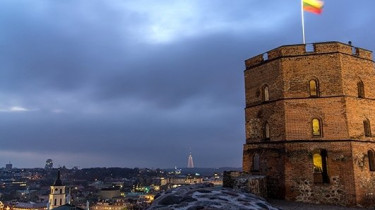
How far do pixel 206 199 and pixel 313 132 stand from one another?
13582 millimetres

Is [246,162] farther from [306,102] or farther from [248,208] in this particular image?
[248,208]

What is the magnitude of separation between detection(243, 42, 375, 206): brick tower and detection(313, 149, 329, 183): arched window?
1.9 inches

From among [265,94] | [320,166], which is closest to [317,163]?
[320,166]

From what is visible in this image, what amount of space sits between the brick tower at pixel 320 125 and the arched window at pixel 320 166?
5cm

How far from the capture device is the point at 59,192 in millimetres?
76375

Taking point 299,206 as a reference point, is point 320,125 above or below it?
above

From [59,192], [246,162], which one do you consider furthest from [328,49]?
[59,192]

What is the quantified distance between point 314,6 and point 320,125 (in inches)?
Result: 279

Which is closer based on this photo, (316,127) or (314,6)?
(316,127)

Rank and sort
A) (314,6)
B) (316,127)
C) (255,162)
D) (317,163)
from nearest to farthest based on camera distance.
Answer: (317,163)
(316,127)
(314,6)
(255,162)

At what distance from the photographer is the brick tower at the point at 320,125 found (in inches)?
687

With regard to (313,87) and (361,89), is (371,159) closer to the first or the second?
(361,89)

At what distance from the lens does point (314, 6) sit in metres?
20.1

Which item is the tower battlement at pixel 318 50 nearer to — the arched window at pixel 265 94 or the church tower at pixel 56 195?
the arched window at pixel 265 94
